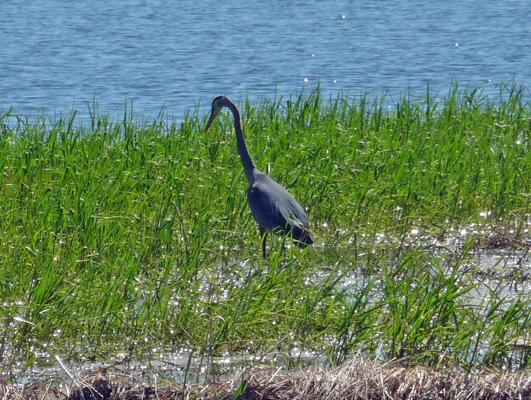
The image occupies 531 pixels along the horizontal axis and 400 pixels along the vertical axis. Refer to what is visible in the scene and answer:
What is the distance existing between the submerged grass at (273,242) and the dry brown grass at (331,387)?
196 mm

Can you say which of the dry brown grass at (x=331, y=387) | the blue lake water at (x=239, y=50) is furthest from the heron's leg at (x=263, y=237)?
the blue lake water at (x=239, y=50)

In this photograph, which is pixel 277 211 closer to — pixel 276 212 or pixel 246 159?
pixel 276 212

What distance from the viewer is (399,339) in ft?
12.8

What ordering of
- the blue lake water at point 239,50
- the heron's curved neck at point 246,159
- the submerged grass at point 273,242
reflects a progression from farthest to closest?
the blue lake water at point 239,50 → the heron's curved neck at point 246,159 → the submerged grass at point 273,242

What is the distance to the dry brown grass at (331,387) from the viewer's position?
3.46 m

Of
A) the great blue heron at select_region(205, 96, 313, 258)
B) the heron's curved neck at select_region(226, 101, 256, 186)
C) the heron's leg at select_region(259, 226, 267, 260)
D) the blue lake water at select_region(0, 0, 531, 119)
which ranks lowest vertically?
the blue lake water at select_region(0, 0, 531, 119)

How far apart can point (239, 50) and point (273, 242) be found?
42.6ft

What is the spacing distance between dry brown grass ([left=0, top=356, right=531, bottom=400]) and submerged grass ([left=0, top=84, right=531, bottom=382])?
0.20m

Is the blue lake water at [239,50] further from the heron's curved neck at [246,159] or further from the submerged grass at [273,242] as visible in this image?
the heron's curved neck at [246,159]

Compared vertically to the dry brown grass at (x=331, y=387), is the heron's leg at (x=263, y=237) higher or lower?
lower

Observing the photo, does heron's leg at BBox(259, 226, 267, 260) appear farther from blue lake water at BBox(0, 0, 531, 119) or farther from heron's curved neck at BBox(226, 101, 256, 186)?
blue lake water at BBox(0, 0, 531, 119)

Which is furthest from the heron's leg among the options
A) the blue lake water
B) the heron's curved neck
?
the blue lake water

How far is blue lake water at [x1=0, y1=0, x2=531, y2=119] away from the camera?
13.4 metres

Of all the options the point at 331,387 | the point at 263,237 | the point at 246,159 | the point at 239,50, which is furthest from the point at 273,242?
the point at 239,50
